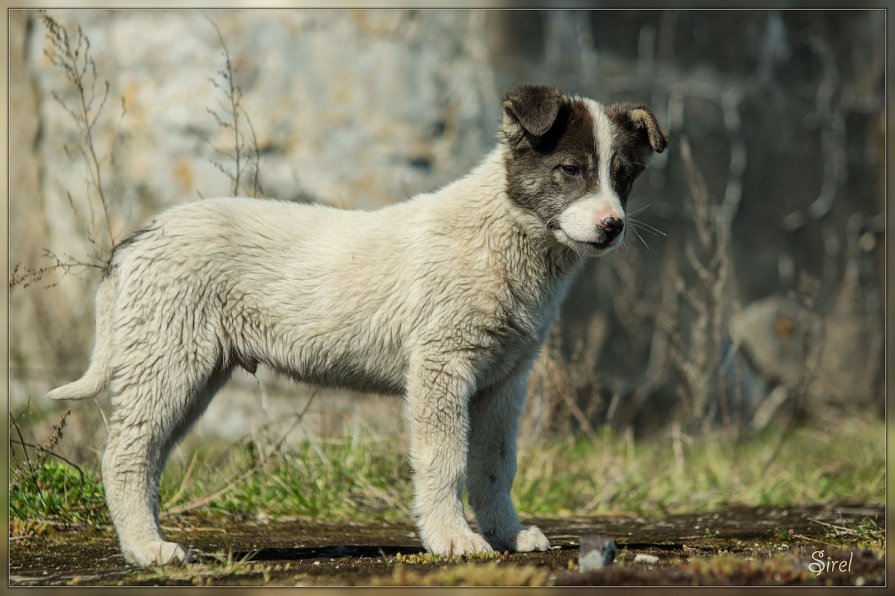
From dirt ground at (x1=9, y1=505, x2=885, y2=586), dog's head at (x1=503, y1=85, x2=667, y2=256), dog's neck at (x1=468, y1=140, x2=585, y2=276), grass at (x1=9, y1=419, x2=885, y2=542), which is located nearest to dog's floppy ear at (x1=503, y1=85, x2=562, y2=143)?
dog's head at (x1=503, y1=85, x2=667, y2=256)

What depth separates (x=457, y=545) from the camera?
4711mm

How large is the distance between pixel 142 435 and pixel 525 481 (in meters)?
3.04

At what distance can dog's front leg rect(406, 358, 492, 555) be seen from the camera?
15.7 ft

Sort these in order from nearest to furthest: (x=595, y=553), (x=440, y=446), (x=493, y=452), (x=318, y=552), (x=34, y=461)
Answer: (x=595, y=553) → (x=440, y=446) → (x=318, y=552) → (x=493, y=452) → (x=34, y=461)

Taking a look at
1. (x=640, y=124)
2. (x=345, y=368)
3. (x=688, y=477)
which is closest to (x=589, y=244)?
(x=640, y=124)

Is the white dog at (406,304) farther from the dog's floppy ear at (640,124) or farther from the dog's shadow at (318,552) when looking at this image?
the dog's shadow at (318,552)

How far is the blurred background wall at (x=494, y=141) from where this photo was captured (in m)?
8.28

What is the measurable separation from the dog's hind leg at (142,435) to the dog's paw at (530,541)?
172 centimetres

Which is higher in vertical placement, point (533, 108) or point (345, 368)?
point (533, 108)

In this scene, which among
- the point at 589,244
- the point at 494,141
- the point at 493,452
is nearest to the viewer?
the point at 589,244

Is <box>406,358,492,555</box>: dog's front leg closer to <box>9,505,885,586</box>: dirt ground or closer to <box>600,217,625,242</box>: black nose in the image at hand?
<box>9,505,885,586</box>: dirt ground

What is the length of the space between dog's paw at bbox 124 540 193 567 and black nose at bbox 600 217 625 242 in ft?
8.34

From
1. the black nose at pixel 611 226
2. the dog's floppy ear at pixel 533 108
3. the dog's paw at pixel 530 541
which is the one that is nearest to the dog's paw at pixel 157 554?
the dog's paw at pixel 530 541

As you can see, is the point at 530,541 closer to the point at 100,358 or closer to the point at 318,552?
the point at 318,552
